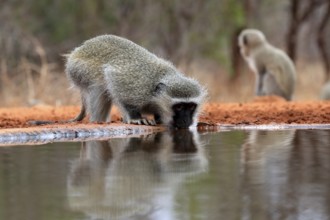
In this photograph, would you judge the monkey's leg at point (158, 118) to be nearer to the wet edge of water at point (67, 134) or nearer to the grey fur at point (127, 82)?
the grey fur at point (127, 82)

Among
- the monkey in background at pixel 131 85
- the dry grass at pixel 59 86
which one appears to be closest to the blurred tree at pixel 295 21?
the dry grass at pixel 59 86

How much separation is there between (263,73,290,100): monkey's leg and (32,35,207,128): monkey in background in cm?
836

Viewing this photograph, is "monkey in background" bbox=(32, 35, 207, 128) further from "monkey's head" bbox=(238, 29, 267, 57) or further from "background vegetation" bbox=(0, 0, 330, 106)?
"background vegetation" bbox=(0, 0, 330, 106)

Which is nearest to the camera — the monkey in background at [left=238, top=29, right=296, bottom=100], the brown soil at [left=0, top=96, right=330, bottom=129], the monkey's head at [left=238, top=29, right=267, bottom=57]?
the brown soil at [left=0, top=96, right=330, bottom=129]

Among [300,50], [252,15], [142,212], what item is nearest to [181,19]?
[252,15]

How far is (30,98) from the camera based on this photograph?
1598 cm

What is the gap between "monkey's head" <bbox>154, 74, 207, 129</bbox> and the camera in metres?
8.10

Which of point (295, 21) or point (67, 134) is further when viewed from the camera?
point (295, 21)

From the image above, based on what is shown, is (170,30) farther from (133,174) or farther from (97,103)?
(133,174)

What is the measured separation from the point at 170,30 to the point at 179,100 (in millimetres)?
15267

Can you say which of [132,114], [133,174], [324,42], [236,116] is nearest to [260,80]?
[324,42]

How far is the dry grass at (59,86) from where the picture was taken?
53.3 feet

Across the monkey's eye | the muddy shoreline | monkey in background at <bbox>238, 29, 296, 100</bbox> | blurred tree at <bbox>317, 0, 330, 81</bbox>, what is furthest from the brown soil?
blurred tree at <bbox>317, 0, 330, 81</bbox>

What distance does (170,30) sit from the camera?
23219 millimetres
